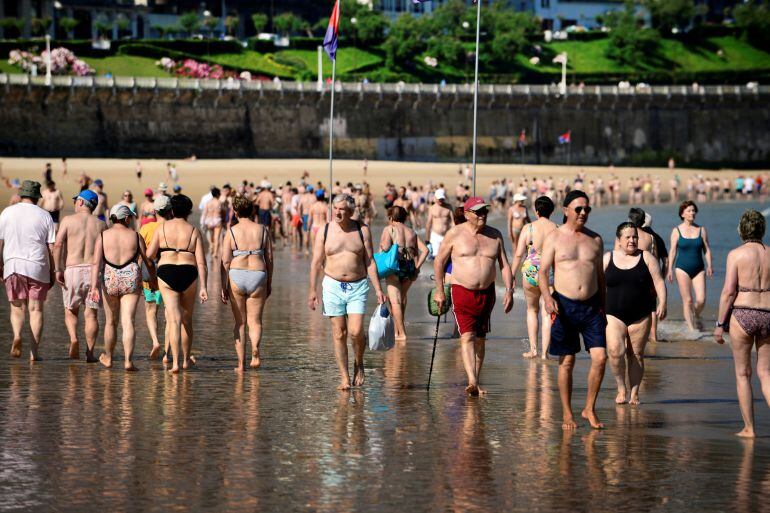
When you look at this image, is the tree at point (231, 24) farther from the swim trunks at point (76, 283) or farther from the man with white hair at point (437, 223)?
the swim trunks at point (76, 283)

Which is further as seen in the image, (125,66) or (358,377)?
(125,66)

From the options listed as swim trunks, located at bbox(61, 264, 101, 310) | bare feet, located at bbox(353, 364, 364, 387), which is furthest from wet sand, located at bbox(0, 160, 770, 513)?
swim trunks, located at bbox(61, 264, 101, 310)

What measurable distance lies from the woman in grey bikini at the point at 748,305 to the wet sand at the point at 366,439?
0.38 m

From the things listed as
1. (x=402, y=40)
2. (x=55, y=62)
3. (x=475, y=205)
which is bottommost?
(x=475, y=205)

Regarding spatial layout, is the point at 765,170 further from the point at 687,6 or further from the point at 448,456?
the point at 448,456

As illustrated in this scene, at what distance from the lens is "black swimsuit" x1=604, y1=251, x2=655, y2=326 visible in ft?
31.7

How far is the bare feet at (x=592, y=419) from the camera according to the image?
8.83m

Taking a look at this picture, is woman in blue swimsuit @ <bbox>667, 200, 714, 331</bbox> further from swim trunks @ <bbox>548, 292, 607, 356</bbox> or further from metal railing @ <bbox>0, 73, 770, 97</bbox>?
metal railing @ <bbox>0, 73, 770, 97</bbox>

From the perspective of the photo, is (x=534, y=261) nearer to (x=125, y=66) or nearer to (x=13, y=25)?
(x=125, y=66)

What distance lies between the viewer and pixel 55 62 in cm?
8700

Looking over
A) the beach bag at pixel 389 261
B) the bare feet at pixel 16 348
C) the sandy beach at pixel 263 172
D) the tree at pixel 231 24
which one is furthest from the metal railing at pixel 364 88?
the bare feet at pixel 16 348

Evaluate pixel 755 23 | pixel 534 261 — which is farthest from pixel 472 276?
pixel 755 23

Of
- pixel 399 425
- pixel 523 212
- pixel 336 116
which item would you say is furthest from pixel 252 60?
pixel 399 425

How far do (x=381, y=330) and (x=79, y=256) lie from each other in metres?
3.07
